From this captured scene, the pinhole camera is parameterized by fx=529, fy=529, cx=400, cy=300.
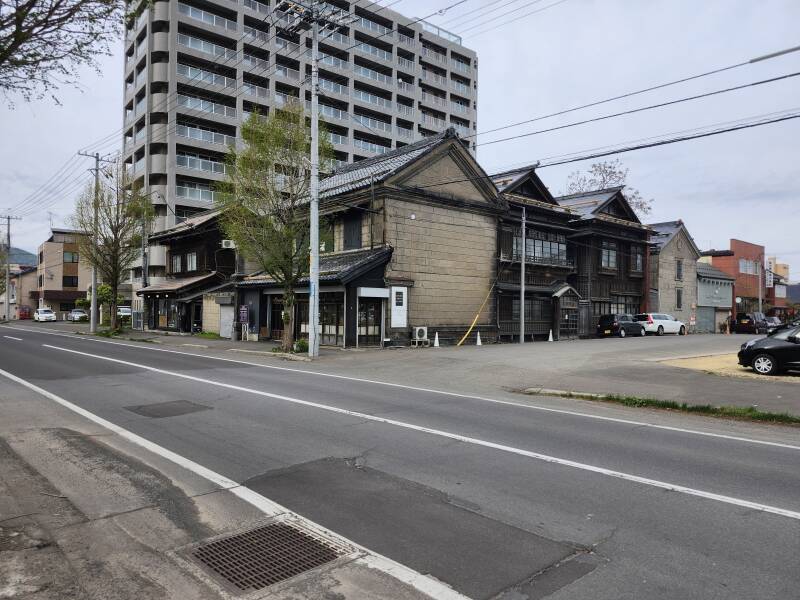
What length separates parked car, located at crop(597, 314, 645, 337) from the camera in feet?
119

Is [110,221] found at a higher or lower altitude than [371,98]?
lower

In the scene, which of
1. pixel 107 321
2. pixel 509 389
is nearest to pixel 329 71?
pixel 107 321

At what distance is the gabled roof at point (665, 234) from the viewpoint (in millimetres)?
44450

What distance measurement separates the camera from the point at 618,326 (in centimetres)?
3631

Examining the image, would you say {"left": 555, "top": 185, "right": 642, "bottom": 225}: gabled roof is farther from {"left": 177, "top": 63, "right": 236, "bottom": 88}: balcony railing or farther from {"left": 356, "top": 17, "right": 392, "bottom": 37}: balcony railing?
{"left": 356, "top": 17, "right": 392, "bottom": 37}: balcony railing

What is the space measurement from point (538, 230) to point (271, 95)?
35.3 m

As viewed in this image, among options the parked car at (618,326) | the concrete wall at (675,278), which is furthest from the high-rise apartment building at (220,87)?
the concrete wall at (675,278)

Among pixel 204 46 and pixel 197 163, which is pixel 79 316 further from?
pixel 204 46

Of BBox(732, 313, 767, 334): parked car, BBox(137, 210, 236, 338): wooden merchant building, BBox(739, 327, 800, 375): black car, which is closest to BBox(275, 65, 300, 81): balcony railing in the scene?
BBox(137, 210, 236, 338): wooden merchant building

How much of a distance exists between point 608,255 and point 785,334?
24392mm

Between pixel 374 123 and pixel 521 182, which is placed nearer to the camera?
pixel 521 182

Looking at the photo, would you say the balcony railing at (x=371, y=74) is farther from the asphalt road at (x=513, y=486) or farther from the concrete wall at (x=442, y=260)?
the asphalt road at (x=513, y=486)

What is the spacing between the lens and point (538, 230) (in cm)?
3456

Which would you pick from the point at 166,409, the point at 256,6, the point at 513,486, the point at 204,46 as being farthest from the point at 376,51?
the point at 513,486
